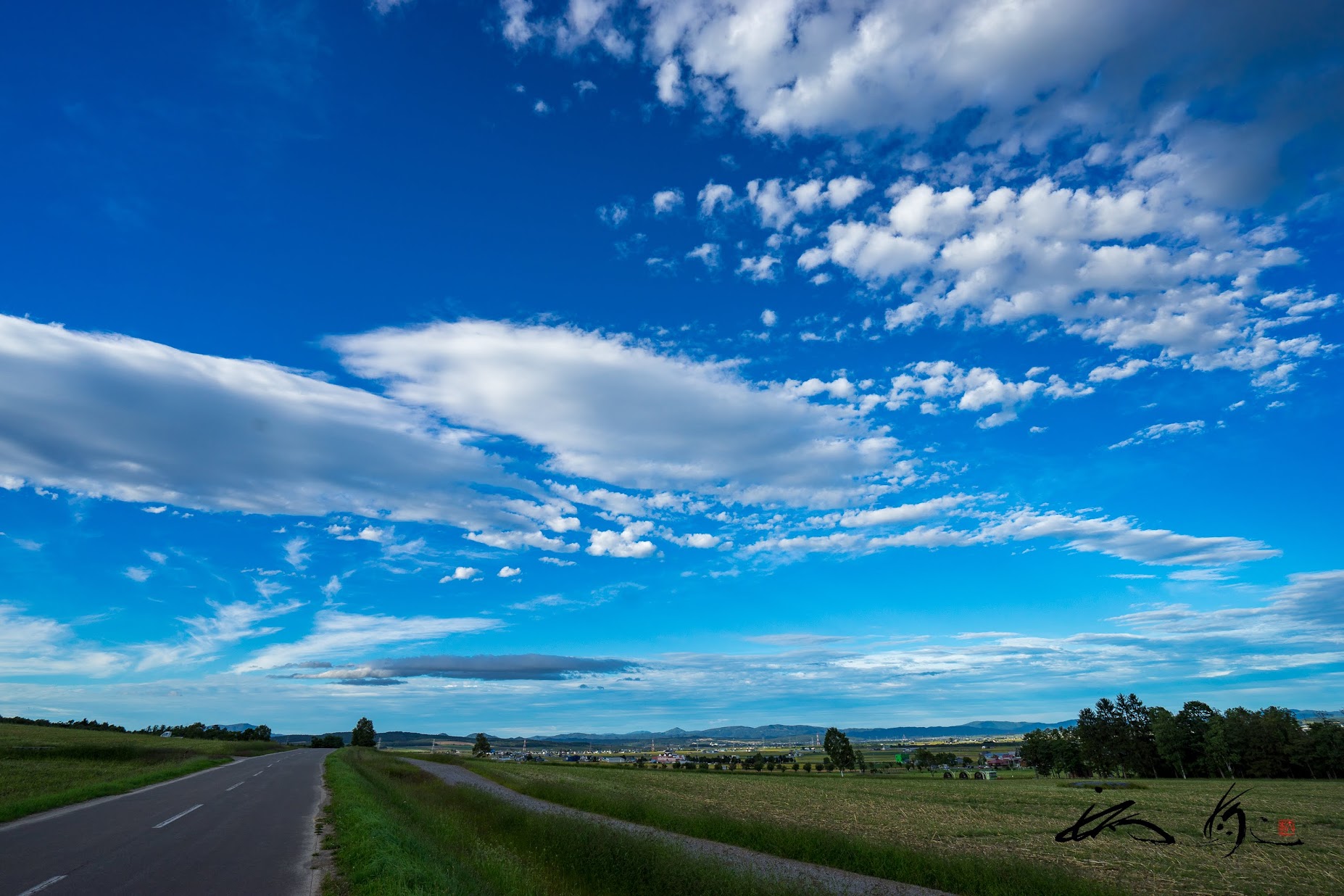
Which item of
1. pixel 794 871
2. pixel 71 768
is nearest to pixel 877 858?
pixel 794 871

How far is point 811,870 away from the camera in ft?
73.4

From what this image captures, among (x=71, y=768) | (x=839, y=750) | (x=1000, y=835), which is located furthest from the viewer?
(x=839, y=750)

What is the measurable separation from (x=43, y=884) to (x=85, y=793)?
1987 cm

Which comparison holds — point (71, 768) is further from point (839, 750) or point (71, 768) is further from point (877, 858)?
point (839, 750)

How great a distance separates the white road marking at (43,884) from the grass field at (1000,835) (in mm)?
21876

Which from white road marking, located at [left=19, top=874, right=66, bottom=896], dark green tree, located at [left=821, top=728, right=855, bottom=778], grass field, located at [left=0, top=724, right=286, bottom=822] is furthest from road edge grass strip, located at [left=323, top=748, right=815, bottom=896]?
dark green tree, located at [left=821, top=728, right=855, bottom=778]

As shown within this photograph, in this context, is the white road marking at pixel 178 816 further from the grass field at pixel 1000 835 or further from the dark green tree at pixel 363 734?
the dark green tree at pixel 363 734

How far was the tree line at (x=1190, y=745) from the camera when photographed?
89.2 meters

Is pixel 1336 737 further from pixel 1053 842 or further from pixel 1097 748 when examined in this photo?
pixel 1053 842

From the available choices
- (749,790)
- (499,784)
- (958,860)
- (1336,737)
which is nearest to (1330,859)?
(958,860)

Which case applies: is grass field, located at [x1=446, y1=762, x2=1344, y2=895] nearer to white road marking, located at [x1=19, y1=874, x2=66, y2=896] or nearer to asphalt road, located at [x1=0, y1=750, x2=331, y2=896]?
asphalt road, located at [x1=0, y1=750, x2=331, y2=896]

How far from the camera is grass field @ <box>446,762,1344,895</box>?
20.1 meters

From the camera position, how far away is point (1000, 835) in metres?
30.4

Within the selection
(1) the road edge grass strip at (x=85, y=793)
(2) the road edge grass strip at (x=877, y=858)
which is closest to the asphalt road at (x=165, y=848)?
(1) the road edge grass strip at (x=85, y=793)
